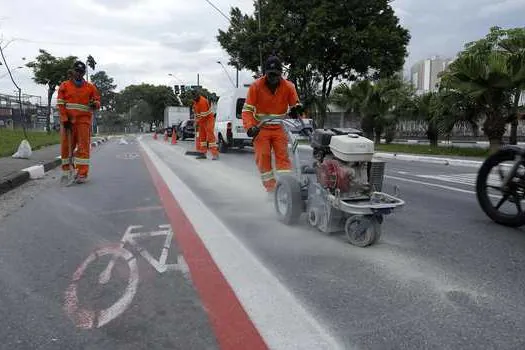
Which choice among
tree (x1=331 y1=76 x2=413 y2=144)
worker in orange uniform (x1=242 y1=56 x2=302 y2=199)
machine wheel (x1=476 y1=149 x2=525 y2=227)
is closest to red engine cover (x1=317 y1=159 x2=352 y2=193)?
worker in orange uniform (x1=242 y1=56 x2=302 y2=199)

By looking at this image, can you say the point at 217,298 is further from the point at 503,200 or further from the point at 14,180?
the point at 14,180

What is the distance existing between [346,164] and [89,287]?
2368mm

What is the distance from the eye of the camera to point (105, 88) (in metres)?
114

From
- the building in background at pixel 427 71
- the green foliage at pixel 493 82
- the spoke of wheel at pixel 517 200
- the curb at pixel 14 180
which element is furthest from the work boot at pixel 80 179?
the building in background at pixel 427 71

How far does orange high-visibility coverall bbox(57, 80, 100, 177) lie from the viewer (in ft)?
29.4

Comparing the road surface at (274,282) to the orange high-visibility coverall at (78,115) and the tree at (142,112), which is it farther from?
the tree at (142,112)

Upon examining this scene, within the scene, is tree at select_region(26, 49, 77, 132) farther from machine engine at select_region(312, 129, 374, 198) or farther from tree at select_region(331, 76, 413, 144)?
machine engine at select_region(312, 129, 374, 198)

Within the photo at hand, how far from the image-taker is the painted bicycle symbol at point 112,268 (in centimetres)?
318

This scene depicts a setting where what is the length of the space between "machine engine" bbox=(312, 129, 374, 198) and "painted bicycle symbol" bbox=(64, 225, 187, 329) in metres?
1.48

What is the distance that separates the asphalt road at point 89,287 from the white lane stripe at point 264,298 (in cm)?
31

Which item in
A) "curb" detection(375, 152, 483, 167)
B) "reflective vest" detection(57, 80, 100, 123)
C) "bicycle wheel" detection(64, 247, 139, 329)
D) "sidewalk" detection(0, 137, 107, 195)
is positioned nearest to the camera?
"bicycle wheel" detection(64, 247, 139, 329)

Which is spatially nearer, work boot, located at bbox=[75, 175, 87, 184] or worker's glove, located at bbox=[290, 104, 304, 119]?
worker's glove, located at bbox=[290, 104, 304, 119]

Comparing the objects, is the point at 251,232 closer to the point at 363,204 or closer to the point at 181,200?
the point at 363,204

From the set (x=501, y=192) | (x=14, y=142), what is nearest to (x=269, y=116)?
(x=501, y=192)
